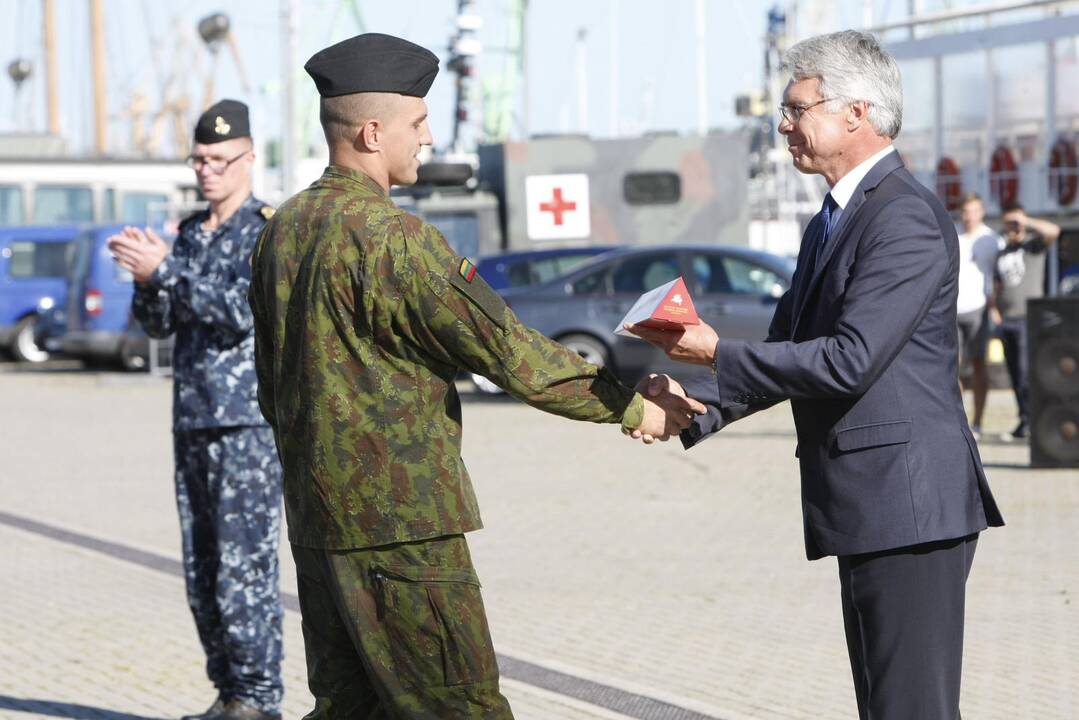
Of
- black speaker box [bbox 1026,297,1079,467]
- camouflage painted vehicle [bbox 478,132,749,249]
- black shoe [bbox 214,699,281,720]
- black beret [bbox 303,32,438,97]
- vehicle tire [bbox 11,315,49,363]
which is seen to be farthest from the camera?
vehicle tire [bbox 11,315,49,363]

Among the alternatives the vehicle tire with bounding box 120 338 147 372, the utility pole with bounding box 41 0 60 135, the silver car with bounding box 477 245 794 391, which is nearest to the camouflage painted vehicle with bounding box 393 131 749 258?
the vehicle tire with bounding box 120 338 147 372

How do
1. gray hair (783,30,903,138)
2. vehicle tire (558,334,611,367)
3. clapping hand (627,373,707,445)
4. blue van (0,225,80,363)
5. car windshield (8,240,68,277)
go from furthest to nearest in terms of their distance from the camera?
car windshield (8,240,68,277) → blue van (0,225,80,363) → vehicle tire (558,334,611,367) → clapping hand (627,373,707,445) → gray hair (783,30,903,138)

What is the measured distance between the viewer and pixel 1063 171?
82.2 feet

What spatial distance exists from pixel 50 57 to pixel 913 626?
5849 centimetres

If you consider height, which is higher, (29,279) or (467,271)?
(467,271)

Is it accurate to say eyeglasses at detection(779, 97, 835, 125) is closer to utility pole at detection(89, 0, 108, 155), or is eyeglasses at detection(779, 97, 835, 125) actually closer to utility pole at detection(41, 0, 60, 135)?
utility pole at detection(89, 0, 108, 155)

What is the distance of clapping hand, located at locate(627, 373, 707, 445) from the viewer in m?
4.14

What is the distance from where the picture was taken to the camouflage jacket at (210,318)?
5863 millimetres

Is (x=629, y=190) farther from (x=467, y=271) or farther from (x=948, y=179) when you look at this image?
(x=467, y=271)

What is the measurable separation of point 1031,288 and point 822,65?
10854 millimetres

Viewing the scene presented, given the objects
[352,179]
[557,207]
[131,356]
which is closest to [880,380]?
[352,179]

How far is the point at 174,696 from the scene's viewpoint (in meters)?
6.62

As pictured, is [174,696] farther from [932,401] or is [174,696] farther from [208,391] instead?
[932,401]

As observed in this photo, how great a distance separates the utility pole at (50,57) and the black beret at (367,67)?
188ft
